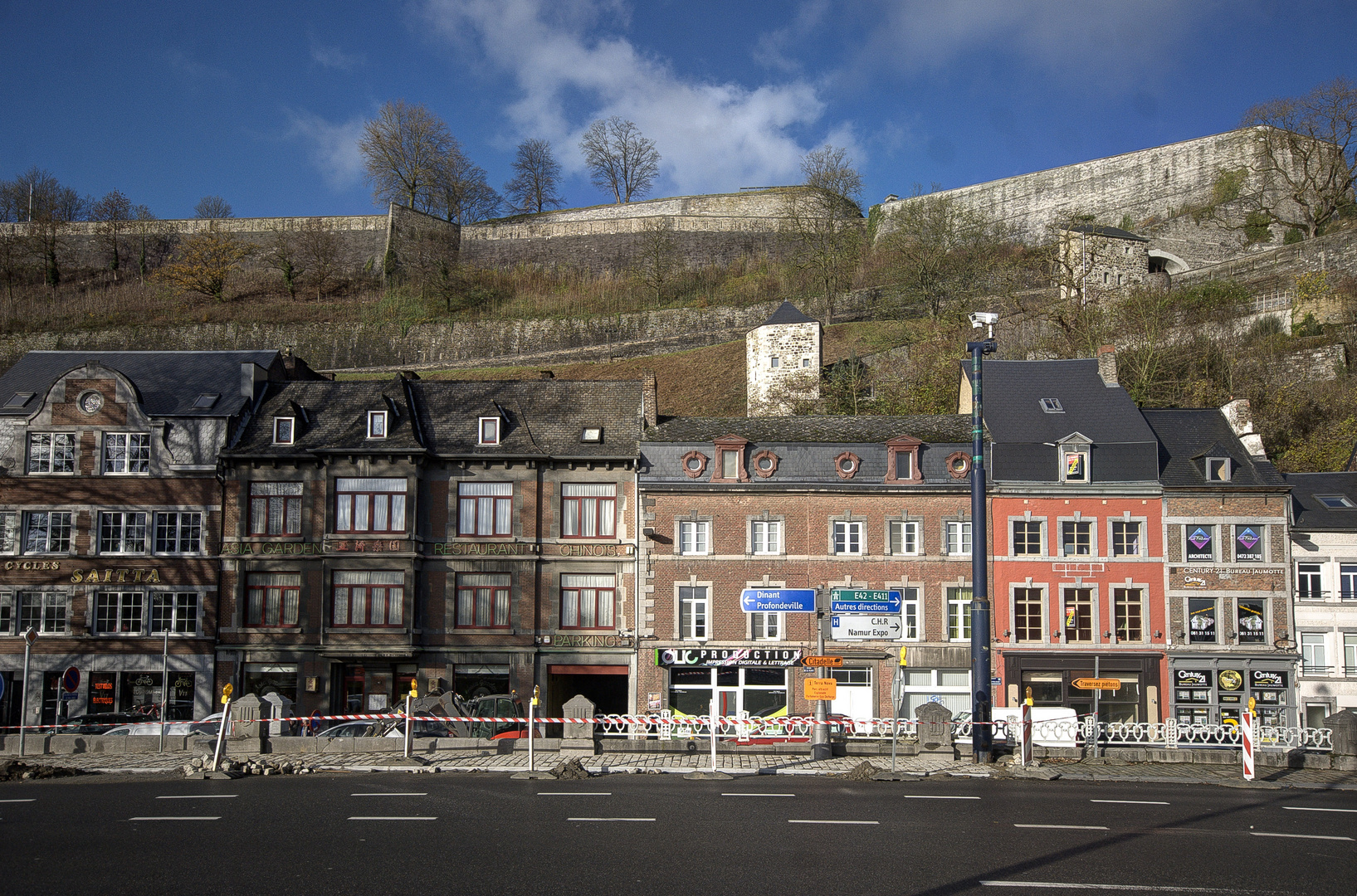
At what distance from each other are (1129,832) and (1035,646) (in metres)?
15.6

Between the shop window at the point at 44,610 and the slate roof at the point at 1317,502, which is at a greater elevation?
the slate roof at the point at 1317,502

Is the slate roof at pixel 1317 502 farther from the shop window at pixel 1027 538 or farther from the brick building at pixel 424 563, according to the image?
the brick building at pixel 424 563

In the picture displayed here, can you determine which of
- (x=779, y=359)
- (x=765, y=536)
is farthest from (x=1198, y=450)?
(x=779, y=359)

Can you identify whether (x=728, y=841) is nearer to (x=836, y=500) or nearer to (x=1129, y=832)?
(x=1129, y=832)

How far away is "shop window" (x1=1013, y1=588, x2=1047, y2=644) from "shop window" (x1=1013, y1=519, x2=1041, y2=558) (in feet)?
3.40

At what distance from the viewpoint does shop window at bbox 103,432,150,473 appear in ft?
104

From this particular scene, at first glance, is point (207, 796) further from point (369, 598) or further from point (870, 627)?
point (369, 598)

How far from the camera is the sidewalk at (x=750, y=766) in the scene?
66.9 feet

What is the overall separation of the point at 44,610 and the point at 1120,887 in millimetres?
30087

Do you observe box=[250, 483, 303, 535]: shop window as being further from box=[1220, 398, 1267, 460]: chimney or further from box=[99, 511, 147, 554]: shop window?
box=[1220, 398, 1267, 460]: chimney

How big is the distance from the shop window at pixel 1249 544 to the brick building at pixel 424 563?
16817 mm

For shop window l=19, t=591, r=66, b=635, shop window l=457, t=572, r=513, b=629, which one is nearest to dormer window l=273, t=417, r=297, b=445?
shop window l=457, t=572, r=513, b=629

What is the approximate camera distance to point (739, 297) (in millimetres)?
67250

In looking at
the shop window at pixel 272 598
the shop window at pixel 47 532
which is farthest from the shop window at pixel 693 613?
the shop window at pixel 47 532
